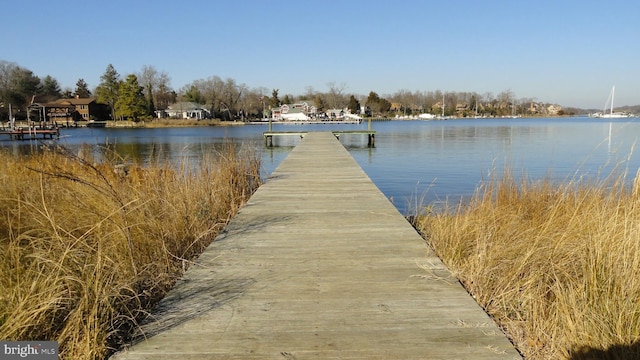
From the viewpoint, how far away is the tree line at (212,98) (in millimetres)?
61934

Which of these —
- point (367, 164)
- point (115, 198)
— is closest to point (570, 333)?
point (115, 198)

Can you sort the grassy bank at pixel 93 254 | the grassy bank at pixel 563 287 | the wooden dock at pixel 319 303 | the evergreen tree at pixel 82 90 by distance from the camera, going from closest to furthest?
the wooden dock at pixel 319 303 → the grassy bank at pixel 93 254 → the grassy bank at pixel 563 287 → the evergreen tree at pixel 82 90

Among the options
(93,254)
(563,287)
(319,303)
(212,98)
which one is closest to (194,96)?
(212,98)

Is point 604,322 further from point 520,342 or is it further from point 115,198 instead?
point 115,198

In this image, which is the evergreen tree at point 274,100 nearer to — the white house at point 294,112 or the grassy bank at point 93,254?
the white house at point 294,112

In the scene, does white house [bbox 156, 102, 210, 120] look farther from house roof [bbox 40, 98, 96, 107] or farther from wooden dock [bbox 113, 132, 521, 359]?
wooden dock [bbox 113, 132, 521, 359]

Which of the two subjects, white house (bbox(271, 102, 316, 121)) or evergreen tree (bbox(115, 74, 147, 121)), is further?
white house (bbox(271, 102, 316, 121))

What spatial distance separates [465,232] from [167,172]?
4.71 meters

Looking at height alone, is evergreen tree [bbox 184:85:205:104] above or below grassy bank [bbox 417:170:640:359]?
above

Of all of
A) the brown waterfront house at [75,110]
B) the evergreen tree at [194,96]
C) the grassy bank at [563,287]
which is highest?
the evergreen tree at [194,96]

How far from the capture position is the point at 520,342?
8.13 feet

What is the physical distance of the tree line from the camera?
61.9 meters

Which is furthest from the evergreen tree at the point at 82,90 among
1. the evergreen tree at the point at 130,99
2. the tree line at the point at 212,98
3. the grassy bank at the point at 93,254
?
the grassy bank at the point at 93,254

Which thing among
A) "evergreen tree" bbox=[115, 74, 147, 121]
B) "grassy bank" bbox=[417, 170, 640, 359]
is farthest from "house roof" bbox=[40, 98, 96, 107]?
"grassy bank" bbox=[417, 170, 640, 359]
